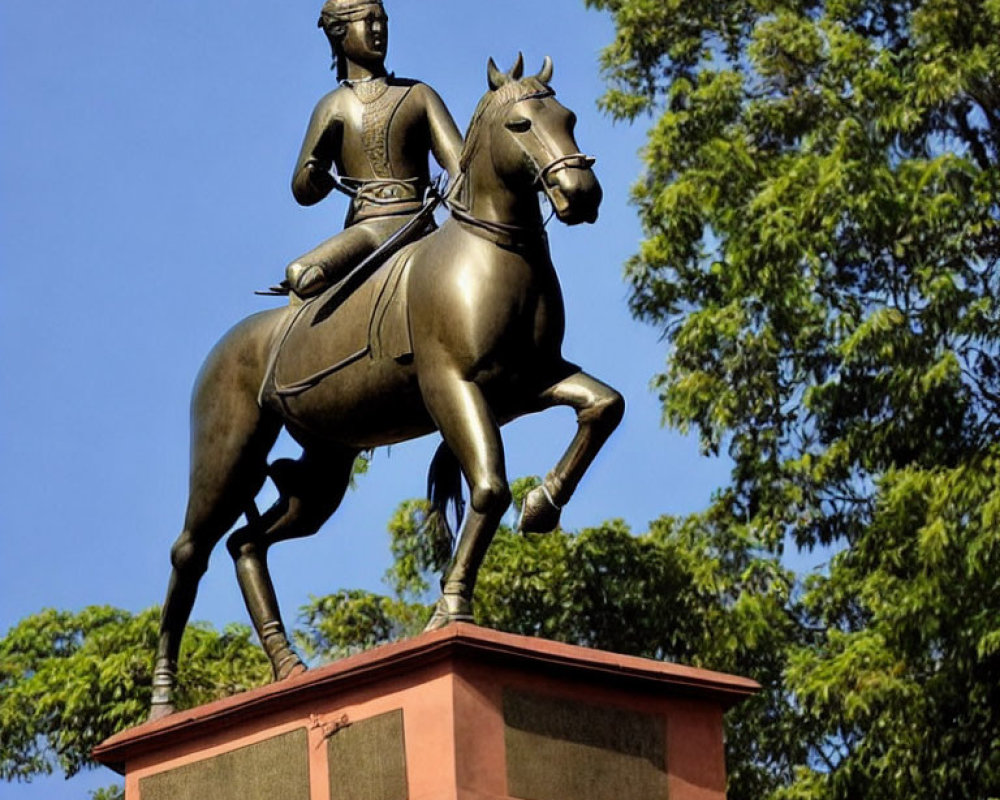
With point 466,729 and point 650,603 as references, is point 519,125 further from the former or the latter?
point 650,603

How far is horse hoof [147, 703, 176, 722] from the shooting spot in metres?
10.7

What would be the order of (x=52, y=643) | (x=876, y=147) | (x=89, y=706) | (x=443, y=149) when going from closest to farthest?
(x=443, y=149), (x=876, y=147), (x=89, y=706), (x=52, y=643)

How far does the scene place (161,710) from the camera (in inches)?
422

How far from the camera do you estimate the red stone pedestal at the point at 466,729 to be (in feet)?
30.1

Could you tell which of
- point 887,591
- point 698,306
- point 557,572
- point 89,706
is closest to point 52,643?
point 89,706

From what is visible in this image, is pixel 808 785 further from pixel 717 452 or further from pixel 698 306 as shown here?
pixel 698 306

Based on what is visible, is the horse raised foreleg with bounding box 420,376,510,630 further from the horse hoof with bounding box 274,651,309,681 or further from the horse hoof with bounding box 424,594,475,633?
the horse hoof with bounding box 274,651,309,681

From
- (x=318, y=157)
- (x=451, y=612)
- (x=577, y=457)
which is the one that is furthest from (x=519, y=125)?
(x=451, y=612)

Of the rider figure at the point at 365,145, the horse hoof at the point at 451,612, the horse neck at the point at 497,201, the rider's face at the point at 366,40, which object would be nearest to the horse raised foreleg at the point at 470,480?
Result: the horse hoof at the point at 451,612

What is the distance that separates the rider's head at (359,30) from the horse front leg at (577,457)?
7.29 ft

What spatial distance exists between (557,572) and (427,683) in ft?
39.0

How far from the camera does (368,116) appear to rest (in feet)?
36.0

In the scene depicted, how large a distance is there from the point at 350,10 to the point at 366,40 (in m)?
0.17

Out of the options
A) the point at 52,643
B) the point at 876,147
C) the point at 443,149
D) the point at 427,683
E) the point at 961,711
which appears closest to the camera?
the point at 427,683
